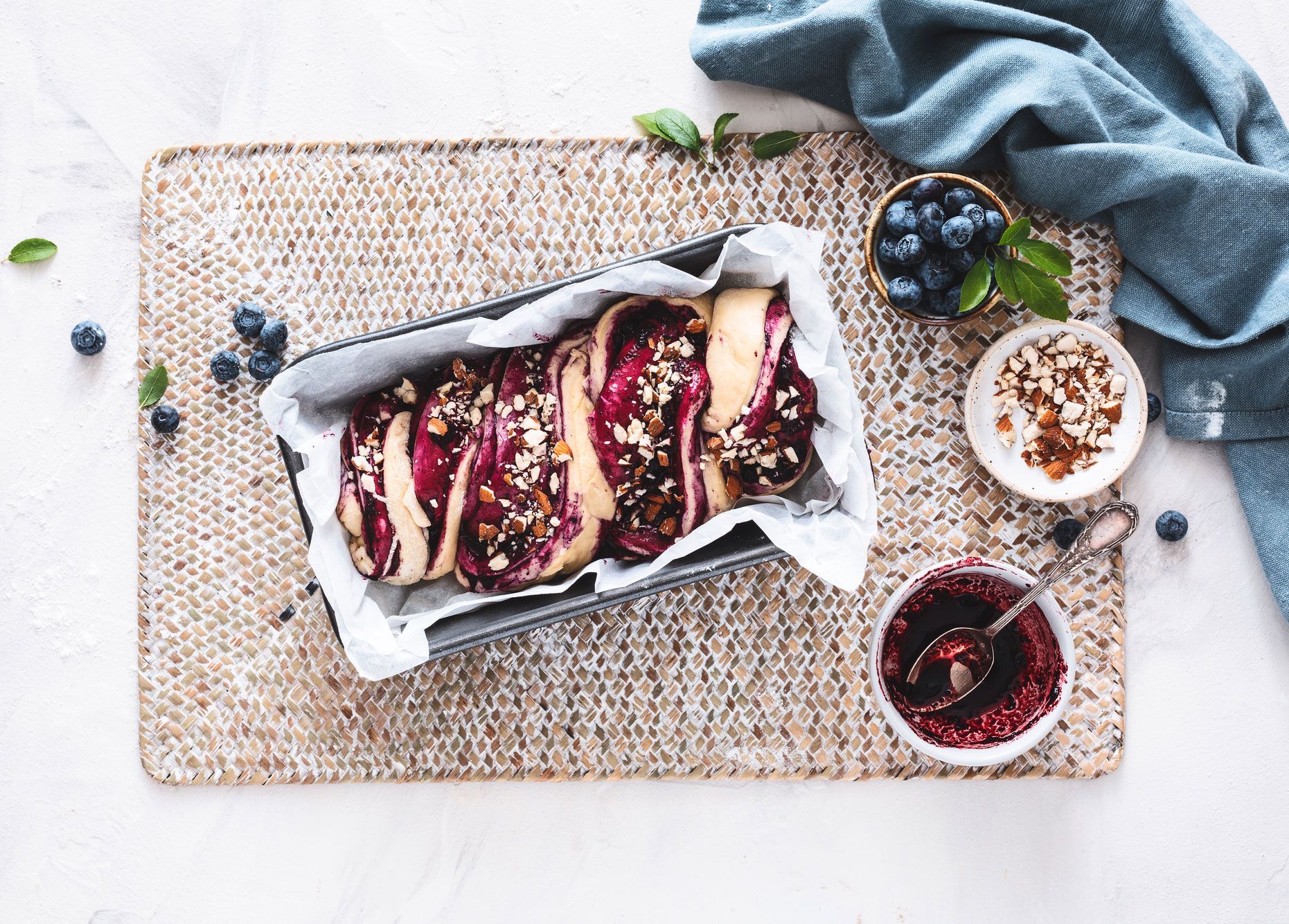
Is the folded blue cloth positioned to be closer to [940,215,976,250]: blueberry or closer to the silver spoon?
[940,215,976,250]: blueberry

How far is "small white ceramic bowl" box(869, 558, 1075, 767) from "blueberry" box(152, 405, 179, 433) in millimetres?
1366

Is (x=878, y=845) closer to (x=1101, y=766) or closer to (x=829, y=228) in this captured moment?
(x=1101, y=766)

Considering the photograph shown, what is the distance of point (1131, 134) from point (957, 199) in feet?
1.33

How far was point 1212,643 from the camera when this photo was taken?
71.5 inches

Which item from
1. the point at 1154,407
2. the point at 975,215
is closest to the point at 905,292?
the point at 975,215

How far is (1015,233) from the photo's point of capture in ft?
5.24

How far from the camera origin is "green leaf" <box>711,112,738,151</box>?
A: 1.73 meters

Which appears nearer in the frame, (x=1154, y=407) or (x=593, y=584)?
(x=593, y=584)

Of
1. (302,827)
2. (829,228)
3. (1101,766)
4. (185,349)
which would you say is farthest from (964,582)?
(185,349)

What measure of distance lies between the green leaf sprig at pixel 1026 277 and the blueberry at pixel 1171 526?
18.3 inches

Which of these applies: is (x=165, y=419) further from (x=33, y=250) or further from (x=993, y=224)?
(x=993, y=224)

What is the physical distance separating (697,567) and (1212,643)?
Answer: 1.09m

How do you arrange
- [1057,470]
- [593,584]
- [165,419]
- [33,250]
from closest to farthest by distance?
[593,584], [1057,470], [165,419], [33,250]

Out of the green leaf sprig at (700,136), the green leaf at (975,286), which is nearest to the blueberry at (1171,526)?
the green leaf at (975,286)
